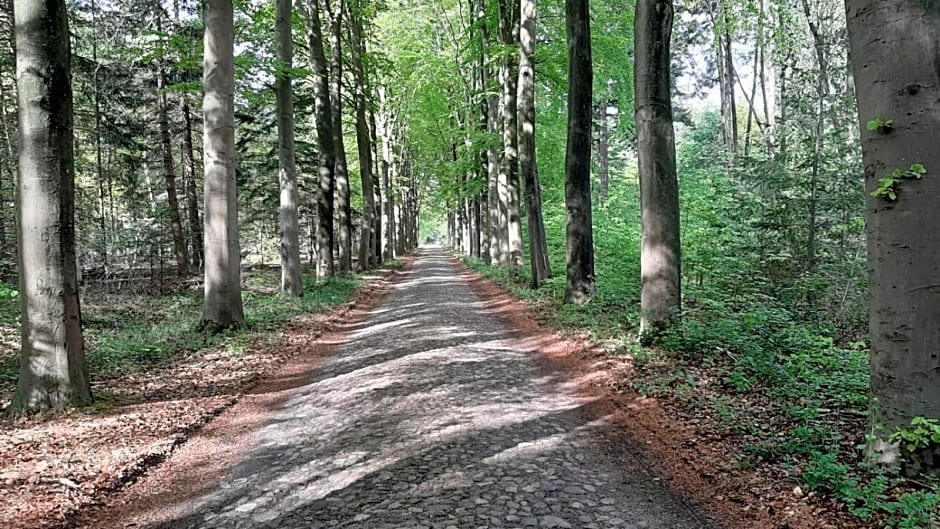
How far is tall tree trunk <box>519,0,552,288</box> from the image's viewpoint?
15227 mm

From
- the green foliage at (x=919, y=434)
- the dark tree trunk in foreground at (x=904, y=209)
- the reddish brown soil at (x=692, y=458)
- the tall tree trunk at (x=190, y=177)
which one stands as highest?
the tall tree trunk at (x=190, y=177)

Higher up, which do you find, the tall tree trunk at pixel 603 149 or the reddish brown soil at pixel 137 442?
the tall tree trunk at pixel 603 149

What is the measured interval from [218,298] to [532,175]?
28.3 ft

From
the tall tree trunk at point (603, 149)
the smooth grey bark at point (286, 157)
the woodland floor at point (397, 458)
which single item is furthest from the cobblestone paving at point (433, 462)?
the tall tree trunk at point (603, 149)

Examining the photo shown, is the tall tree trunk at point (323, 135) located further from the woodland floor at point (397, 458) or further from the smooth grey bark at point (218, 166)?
the woodland floor at point (397, 458)

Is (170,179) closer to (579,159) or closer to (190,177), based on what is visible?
(190,177)

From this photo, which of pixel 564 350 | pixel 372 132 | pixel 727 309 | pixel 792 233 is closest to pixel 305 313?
pixel 564 350

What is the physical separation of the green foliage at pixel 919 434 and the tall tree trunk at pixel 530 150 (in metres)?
11.8

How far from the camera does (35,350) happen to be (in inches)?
225

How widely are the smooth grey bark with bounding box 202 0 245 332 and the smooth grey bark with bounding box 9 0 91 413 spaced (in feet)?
14.8

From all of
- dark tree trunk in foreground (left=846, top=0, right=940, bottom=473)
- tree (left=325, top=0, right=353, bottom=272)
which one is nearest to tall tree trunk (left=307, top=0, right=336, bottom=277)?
tree (left=325, top=0, right=353, bottom=272)

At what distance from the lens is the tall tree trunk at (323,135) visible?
55.8 feet

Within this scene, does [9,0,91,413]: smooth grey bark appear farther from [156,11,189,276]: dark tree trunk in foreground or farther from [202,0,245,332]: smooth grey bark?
[156,11,189,276]: dark tree trunk in foreground

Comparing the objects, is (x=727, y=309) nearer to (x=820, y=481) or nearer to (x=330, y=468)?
(x=820, y=481)
